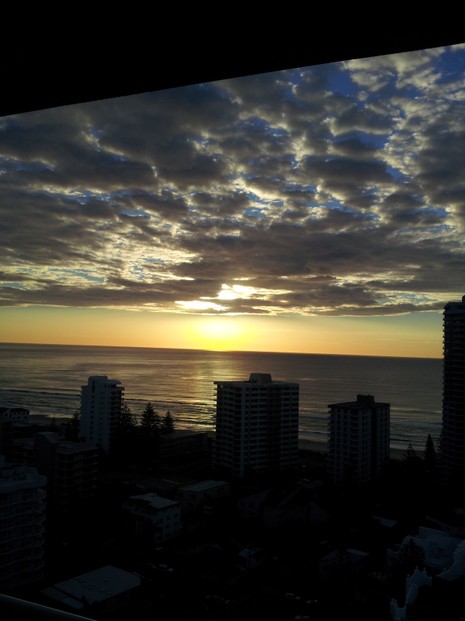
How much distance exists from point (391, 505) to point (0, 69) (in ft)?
25.6

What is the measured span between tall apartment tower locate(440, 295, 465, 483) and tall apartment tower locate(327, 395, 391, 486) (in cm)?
110

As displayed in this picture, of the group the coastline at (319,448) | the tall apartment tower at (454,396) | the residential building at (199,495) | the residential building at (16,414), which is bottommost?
the coastline at (319,448)

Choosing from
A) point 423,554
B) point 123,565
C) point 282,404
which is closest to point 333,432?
point 282,404

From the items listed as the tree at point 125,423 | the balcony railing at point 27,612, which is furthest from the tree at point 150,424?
the balcony railing at point 27,612

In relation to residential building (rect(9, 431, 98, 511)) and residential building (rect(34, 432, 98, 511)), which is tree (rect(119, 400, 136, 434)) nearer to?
residential building (rect(9, 431, 98, 511))

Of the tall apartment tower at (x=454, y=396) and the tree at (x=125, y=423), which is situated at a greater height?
the tall apartment tower at (x=454, y=396)

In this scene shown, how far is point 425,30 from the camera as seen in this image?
59 cm

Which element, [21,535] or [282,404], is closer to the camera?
[21,535]

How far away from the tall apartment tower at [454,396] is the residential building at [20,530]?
659cm

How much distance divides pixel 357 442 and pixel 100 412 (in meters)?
5.54

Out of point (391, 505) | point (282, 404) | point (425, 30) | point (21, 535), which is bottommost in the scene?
point (391, 505)

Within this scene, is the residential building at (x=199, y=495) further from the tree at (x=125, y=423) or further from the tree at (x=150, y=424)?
the tree at (x=125, y=423)

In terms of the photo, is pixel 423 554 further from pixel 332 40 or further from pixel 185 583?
pixel 332 40

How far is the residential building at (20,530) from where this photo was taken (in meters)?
4.54
